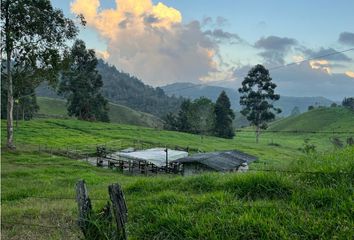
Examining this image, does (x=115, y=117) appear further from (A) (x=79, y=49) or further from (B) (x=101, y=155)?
(B) (x=101, y=155)

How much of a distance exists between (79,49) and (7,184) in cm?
6239

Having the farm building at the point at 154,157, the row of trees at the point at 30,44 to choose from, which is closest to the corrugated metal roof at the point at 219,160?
the farm building at the point at 154,157

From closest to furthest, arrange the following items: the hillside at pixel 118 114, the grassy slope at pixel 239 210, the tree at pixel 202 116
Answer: the grassy slope at pixel 239 210, the tree at pixel 202 116, the hillside at pixel 118 114

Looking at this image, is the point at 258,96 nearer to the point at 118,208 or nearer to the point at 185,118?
the point at 185,118

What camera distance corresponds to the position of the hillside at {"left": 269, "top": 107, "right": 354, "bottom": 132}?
12531cm

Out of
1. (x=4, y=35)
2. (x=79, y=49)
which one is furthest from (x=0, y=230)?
(x=79, y=49)

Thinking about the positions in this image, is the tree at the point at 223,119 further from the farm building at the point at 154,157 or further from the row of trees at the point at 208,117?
the farm building at the point at 154,157

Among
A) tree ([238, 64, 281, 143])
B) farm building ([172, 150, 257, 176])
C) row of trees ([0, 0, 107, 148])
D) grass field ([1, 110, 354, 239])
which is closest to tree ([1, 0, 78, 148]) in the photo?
row of trees ([0, 0, 107, 148])

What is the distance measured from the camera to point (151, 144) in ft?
216

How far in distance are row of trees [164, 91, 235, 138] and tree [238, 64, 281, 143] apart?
768 centimetres

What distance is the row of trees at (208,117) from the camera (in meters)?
93.0

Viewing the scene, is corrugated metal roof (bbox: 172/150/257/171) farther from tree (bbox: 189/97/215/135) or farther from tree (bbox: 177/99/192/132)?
tree (bbox: 177/99/192/132)

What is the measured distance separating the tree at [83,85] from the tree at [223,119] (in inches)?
1022

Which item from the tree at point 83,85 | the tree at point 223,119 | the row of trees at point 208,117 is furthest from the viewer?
the tree at point 223,119
